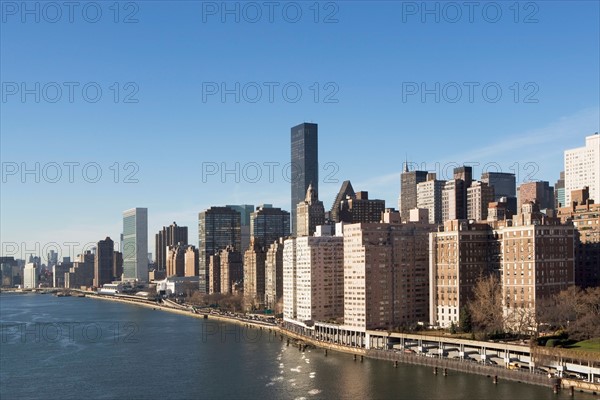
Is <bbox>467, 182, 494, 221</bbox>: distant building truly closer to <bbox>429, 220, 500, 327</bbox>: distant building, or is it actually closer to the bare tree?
<bbox>429, 220, 500, 327</bbox>: distant building

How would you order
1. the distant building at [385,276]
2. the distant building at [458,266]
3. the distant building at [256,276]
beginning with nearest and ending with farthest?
the distant building at [458,266] → the distant building at [385,276] → the distant building at [256,276]

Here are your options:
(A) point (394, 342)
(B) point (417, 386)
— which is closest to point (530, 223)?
(A) point (394, 342)

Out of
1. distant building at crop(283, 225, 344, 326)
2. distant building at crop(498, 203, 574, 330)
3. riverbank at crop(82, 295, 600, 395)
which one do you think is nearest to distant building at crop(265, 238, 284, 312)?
distant building at crop(283, 225, 344, 326)

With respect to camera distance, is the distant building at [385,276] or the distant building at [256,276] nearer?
the distant building at [385,276]

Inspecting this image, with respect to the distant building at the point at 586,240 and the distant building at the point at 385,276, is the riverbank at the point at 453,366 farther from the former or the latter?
the distant building at the point at 586,240

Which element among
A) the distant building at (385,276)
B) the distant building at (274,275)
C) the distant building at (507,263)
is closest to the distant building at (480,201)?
the distant building at (274,275)

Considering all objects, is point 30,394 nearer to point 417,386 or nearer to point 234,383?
point 234,383

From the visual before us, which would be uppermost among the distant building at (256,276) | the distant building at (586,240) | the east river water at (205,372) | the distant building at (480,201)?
the distant building at (480,201)

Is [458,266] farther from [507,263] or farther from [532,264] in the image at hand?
[532,264]

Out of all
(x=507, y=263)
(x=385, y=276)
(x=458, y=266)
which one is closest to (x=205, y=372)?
(x=385, y=276)
